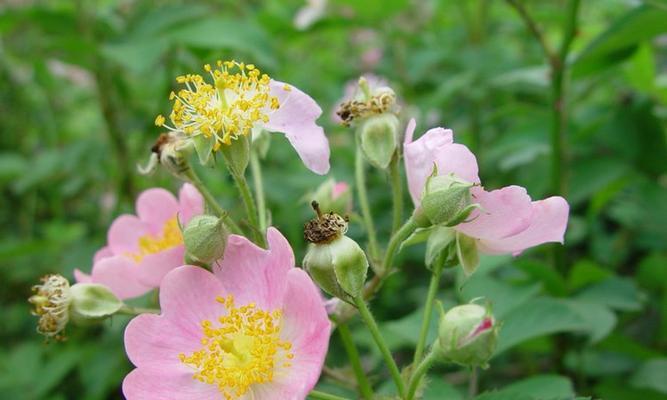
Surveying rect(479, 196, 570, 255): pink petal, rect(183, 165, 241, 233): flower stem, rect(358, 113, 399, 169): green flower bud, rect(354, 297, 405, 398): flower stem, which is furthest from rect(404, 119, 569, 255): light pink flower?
rect(183, 165, 241, 233): flower stem

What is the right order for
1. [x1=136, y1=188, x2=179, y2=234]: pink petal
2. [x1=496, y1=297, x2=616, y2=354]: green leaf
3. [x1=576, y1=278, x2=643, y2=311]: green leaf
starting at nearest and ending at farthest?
1. [x1=496, y1=297, x2=616, y2=354]: green leaf
2. [x1=136, y1=188, x2=179, y2=234]: pink petal
3. [x1=576, y1=278, x2=643, y2=311]: green leaf

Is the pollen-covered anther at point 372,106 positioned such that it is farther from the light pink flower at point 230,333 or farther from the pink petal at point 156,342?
the pink petal at point 156,342

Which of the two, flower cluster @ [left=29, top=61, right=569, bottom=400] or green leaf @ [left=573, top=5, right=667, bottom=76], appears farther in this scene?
green leaf @ [left=573, top=5, right=667, bottom=76]

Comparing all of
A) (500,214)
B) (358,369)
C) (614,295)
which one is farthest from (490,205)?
(614,295)

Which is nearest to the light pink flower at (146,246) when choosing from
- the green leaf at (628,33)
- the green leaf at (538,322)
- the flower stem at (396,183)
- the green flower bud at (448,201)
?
the flower stem at (396,183)

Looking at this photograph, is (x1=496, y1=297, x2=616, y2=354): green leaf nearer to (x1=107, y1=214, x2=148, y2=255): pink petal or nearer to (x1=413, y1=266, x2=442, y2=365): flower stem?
(x1=413, y1=266, x2=442, y2=365): flower stem

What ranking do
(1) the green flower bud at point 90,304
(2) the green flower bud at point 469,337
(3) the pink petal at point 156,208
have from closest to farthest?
(2) the green flower bud at point 469,337, (1) the green flower bud at point 90,304, (3) the pink petal at point 156,208

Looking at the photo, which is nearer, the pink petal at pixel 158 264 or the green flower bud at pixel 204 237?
the green flower bud at pixel 204 237
